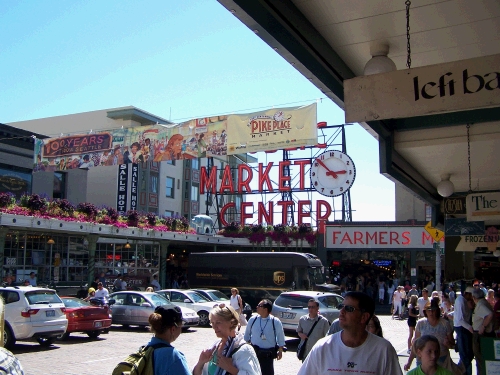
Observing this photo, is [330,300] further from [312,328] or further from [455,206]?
[312,328]

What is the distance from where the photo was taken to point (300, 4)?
218 inches

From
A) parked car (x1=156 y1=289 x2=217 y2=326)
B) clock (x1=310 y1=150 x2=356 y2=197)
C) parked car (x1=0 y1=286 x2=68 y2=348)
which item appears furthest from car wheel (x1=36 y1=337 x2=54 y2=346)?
clock (x1=310 y1=150 x2=356 y2=197)

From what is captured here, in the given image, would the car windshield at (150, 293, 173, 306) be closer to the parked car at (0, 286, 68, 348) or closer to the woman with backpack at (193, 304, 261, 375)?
the parked car at (0, 286, 68, 348)

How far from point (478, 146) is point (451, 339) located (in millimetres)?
3562

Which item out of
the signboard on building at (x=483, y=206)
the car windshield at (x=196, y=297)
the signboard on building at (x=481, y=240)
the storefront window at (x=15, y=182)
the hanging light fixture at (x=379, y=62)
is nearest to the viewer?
the hanging light fixture at (x=379, y=62)

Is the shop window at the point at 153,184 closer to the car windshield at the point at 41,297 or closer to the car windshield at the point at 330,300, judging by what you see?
the car windshield at the point at 330,300

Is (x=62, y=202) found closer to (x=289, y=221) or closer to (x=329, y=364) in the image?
(x=289, y=221)

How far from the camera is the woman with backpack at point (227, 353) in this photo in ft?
15.1

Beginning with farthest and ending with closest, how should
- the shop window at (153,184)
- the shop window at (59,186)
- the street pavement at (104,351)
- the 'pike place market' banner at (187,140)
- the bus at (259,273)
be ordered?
the shop window at (153,184)
the shop window at (59,186)
the 'pike place market' banner at (187,140)
the bus at (259,273)
the street pavement at (104,351)

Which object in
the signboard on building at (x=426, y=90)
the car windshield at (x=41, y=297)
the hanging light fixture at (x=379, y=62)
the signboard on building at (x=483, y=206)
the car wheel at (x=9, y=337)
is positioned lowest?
the car wheel at (x=9, y=337)

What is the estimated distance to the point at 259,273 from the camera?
28141 millimetres

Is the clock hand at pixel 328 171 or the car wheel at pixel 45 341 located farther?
the clock hand at pixel 328 171

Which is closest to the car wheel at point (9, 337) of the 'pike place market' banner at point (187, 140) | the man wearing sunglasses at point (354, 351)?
the man wearing sunglasses at point (354, 351)

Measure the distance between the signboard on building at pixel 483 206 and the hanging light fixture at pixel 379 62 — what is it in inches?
268
